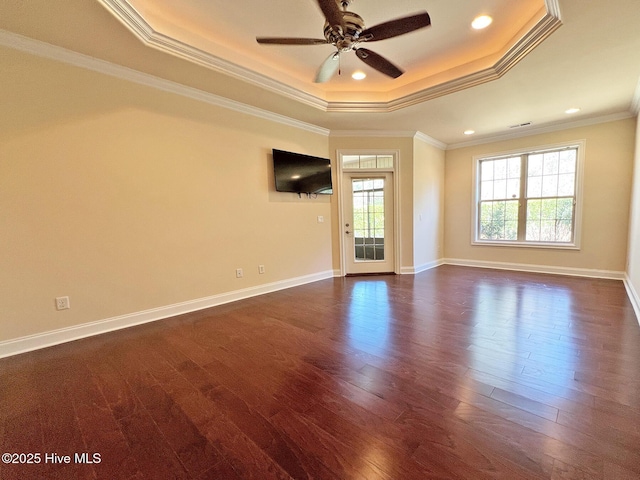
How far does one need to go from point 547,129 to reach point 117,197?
6.72 meters

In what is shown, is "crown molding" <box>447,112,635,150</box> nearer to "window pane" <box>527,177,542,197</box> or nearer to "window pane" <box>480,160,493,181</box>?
"window pane" <box>480,160,493,181</box>

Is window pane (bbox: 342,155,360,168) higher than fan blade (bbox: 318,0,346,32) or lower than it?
lower

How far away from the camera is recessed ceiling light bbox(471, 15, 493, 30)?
2483 millimetres

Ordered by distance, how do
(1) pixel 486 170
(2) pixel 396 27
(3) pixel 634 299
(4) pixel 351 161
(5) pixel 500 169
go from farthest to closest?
(1) pixel 486 170 < (5) pixel 500 169 < (4) pixel 351 161 < (3) pixel 634 299 < (2) pixel 396 27

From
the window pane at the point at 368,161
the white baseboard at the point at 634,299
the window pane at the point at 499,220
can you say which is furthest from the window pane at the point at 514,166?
the window pane at the point at 368,161

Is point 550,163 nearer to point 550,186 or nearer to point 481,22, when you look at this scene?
point 550,186

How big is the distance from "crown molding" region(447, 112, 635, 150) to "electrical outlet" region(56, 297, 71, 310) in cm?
687

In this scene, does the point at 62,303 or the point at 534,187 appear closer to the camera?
the point at 62,303

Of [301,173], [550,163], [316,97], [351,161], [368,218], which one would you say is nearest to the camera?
[316,97]

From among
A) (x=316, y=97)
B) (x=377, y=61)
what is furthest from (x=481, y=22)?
(x=316, y=97)

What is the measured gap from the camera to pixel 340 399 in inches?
65.7

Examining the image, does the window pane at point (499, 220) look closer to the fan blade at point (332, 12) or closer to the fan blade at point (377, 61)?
the fan blade at point (377, 61)

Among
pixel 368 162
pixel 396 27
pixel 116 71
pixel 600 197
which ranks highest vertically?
pixel 116 71

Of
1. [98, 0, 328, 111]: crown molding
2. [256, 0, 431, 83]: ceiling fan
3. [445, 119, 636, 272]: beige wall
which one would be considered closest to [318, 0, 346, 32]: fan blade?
[256, 0, 431, 83]: ceiling fan
